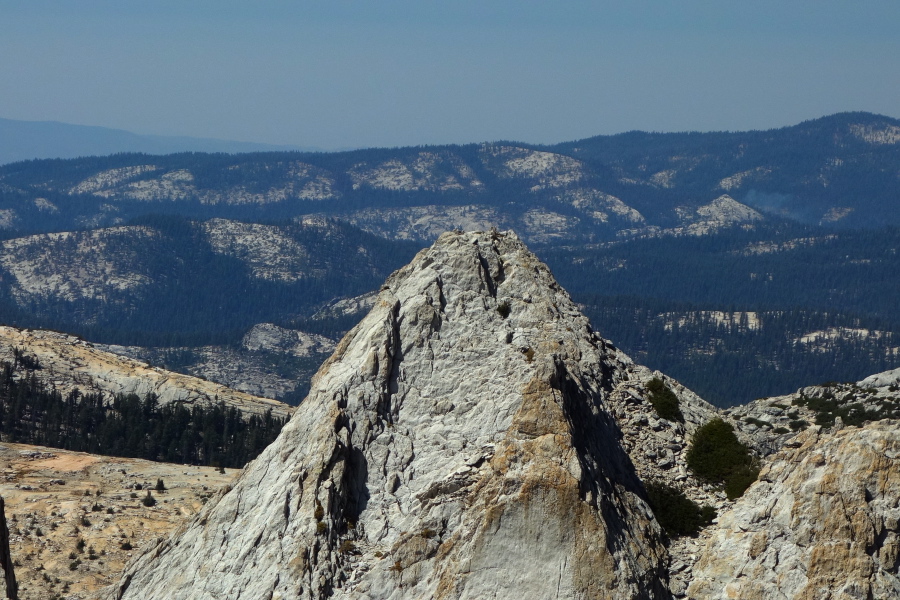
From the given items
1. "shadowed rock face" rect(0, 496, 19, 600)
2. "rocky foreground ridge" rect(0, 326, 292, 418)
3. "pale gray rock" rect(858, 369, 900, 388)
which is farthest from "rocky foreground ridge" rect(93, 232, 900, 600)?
"rocky foreground ridge" rect(0, 326, 292, 418)

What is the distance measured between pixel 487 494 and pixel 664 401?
1260 cm

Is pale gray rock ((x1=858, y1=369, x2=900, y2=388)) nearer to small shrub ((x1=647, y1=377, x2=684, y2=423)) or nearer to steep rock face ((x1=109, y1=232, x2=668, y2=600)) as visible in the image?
small shrub ((x1=647, y1=377, x2=684, y2=423))

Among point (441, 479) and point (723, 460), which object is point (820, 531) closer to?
point (723, 460)

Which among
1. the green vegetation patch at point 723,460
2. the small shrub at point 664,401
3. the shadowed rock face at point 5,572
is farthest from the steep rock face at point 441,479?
the shadowed rock face at point 5,572

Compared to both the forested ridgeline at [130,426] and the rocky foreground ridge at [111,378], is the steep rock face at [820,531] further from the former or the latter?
the rocky foreground ridge at [111,378]

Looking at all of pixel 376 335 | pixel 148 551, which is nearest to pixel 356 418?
pixel 376 335

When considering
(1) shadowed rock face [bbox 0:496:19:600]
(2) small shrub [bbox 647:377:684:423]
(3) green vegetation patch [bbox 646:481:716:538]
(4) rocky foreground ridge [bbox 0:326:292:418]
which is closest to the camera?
(3) green vegetation patch [bbox 646:481:716:538]

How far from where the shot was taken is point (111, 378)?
15275cm

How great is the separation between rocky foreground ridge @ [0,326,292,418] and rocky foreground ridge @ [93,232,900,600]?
110 meters

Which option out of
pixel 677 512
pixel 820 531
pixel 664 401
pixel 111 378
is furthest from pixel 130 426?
pixel 820 531

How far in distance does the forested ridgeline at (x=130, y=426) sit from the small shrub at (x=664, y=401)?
8494 cm

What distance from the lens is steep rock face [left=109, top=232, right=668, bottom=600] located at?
3192 cm

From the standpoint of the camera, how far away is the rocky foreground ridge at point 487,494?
105 feet

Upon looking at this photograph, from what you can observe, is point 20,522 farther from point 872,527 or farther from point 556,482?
point 872,527
